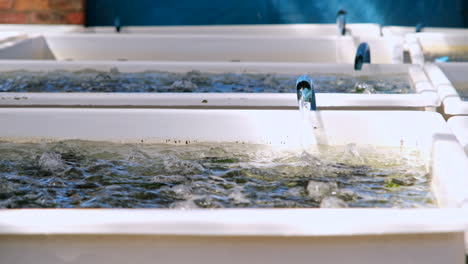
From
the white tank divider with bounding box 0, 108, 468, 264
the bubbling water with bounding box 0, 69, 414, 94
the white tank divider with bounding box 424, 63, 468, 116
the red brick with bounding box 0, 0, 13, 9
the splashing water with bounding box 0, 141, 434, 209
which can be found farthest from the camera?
the red brick with bounding box 0, 0, 13, 9

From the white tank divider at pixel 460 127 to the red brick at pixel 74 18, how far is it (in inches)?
107

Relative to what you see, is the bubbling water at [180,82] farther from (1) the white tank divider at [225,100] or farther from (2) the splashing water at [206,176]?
(2) the splashing water at [206,176]

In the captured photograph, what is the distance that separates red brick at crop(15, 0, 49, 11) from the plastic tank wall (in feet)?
1.08

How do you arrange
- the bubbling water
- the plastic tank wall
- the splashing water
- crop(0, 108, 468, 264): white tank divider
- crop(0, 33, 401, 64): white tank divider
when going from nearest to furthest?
1. crop(0, 108, 468, 264): white tank divider
2. the splashing water
3. the bubbling water
4. crop(0, 33, 401, 64): white tank divider
5. the plastic tank wall

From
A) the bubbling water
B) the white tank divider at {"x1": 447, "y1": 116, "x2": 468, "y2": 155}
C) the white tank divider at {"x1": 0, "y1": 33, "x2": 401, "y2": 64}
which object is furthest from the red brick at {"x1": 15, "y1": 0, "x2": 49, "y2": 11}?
the white tank divider at {"x1": 447, "y1": 116, "x2": 468, "y2": 155}

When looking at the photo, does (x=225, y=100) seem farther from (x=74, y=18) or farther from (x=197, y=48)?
(x=74, y=18)

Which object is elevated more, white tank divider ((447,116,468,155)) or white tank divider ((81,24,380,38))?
white tank divider ((81,24,380,38))

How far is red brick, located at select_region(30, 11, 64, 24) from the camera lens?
400cm

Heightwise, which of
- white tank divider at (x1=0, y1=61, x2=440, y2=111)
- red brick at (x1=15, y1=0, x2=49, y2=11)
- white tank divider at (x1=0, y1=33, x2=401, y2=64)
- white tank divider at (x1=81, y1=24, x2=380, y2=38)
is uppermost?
red brick at (x1=15, y1=0, x2=49, y2=11)

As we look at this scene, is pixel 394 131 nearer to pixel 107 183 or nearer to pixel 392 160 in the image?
pixel 392 160

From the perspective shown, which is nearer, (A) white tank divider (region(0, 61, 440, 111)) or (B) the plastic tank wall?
(A) white tank divider (region(0, 61, 440, 111))

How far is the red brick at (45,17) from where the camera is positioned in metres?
4.00

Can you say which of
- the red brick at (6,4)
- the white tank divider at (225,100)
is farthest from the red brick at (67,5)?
the white tank divider at (225,100)

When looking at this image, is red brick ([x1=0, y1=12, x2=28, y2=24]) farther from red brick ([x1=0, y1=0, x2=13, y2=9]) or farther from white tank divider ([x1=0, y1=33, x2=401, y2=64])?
white tank divider ([x1=0, y1=33, x2=401, y2=64])
